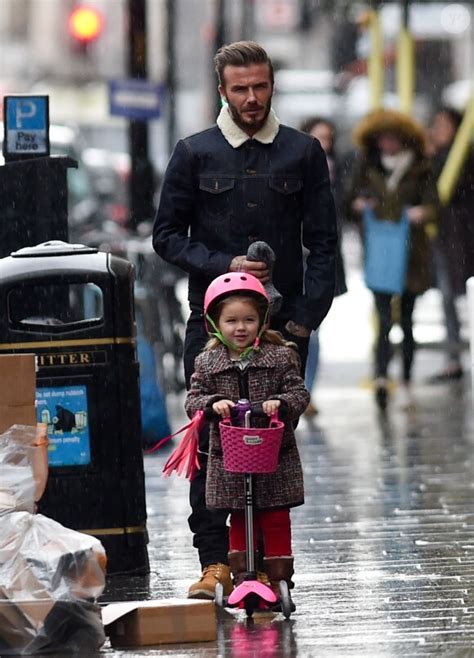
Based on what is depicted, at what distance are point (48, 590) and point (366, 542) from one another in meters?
2.55

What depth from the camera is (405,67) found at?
19.7 metres

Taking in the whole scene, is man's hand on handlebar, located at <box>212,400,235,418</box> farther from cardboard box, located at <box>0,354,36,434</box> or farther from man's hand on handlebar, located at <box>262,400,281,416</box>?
cardboard box, located at <box>0,354,36,434</box>

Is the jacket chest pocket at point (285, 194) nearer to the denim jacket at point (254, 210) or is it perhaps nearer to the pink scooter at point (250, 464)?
the denim jacket at point (254, 210)

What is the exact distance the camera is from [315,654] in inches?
252

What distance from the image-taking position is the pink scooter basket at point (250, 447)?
6973 millimetres

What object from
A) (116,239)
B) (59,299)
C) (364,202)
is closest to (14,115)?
(59,299)

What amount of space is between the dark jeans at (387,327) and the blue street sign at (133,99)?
162 inches

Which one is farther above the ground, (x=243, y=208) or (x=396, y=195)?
(x=243, y=208)

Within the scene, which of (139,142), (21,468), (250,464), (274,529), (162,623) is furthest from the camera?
(139,142)

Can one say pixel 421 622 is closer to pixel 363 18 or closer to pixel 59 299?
pixel 59 299

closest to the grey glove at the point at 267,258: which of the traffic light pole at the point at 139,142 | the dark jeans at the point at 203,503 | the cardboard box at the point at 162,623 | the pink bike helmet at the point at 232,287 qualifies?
the pink bike helmet at the point at 232,287

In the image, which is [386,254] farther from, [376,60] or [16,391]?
[16,391]

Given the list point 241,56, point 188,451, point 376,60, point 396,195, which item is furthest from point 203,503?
point 376,60

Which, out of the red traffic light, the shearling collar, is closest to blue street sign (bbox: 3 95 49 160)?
the shearling collar
